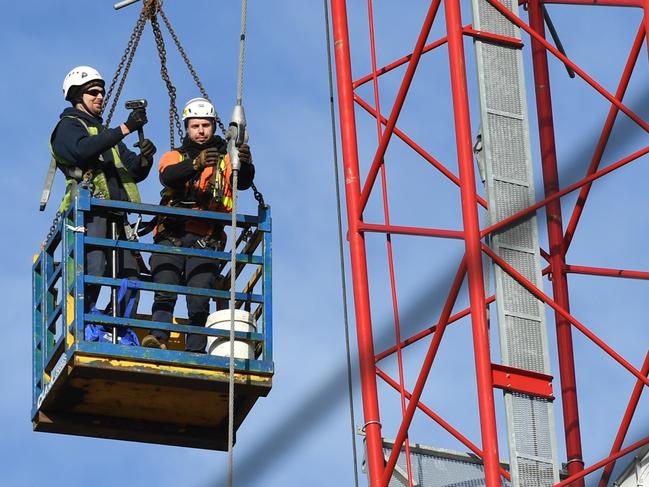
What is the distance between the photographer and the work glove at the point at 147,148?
1856 centimetres

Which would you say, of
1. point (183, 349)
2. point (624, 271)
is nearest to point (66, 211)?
point (183, 349)

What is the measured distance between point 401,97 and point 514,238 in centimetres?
166

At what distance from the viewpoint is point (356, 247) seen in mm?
18469

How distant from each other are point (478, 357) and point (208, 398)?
257cm

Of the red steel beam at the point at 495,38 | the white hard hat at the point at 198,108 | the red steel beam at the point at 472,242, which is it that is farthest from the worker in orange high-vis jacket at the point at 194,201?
the red steel beam at the point at 495,38

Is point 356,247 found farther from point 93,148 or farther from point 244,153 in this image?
point 93,148

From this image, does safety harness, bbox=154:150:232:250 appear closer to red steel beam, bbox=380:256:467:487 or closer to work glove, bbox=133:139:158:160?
work glove, bbox=133:139:158:160

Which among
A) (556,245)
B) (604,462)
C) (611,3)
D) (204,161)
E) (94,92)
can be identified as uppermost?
(611,3)

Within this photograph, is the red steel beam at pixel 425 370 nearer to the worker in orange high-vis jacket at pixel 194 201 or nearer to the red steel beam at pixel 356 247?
the red steel beam at pixel 356 247

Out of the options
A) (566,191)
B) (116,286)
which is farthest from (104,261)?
(566,191)

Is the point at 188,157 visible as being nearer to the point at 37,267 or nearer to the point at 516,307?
the point at 37,267

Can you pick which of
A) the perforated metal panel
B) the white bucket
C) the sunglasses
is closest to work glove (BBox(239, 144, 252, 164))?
the white bucket

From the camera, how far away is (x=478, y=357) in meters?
17.0

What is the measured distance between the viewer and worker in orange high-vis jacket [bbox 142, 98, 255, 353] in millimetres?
18141
